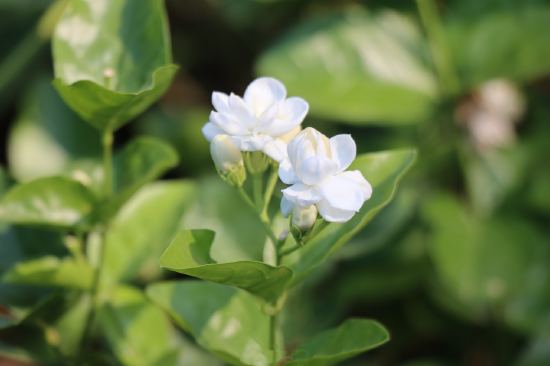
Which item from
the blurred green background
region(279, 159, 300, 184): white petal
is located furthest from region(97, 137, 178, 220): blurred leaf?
the blurred green background

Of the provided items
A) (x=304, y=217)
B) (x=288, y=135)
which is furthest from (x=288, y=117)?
(x=304, y=217)

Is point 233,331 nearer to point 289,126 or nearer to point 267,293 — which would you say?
point 267,293

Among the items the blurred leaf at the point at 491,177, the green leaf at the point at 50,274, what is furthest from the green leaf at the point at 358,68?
the green leaf at the point at 50,274

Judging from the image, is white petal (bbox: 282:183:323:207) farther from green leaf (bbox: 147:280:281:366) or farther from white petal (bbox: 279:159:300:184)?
green leaf (bbox: 147:280:281:366)

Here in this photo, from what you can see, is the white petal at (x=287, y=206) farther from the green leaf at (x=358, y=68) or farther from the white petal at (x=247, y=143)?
the green leaf at (x=358, y=68)

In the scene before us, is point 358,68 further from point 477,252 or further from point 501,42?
point 477,252

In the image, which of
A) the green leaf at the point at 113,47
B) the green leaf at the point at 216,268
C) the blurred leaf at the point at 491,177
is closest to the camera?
the green leaf at the point at 216,268

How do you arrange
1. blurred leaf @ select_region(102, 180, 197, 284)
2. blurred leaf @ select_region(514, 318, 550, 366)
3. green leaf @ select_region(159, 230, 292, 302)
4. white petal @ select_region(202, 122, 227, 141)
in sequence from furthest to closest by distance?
blurred leaf @ select_region(514, 318, 550, 366)
blurred leaf @ select_region(102, 180, 197, 284)
white petal @ select_region(202, 122, 227, 141)
green leaf @ select_region(159, 230, 292, 302)
